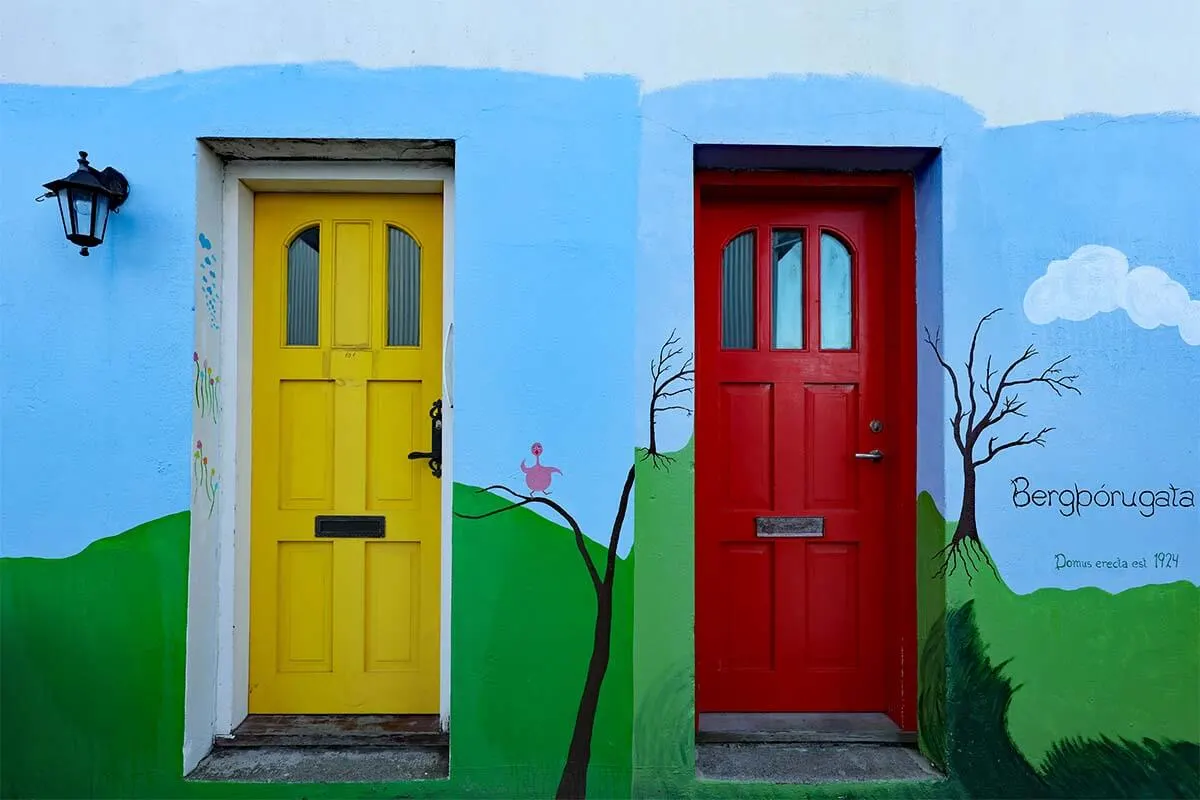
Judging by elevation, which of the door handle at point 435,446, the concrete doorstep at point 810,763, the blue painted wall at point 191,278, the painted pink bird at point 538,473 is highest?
the blue painted wall at point 191,278

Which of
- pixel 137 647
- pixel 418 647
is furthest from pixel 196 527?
pixel 418 647

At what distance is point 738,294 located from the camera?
361 cm

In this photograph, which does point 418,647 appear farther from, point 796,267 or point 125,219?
point 796,267

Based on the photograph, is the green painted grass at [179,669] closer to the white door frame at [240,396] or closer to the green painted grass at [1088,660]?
the white door frame at [240,396]

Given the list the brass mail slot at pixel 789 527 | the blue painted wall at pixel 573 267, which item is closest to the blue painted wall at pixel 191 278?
the blue painted wall at pixel 573 267

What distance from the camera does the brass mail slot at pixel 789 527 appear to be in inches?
140

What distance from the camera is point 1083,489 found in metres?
3.20

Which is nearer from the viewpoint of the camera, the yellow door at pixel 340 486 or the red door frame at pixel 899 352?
the red door frame at pixel 899 352

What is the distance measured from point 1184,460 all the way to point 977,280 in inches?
44.1

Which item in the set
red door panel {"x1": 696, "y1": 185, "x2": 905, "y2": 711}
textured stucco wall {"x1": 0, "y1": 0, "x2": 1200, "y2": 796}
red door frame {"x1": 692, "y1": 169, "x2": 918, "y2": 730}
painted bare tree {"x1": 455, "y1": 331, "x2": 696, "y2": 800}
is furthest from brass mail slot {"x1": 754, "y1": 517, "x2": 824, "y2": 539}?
painted bare tree {"x1": 455, "y1": 331, "x2": 696, "y2": 800}

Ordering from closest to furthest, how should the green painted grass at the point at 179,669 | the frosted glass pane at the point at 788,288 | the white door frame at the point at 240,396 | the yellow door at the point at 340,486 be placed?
the green painted grass at the point at 179,669 < the white door frame at the point at 240,396 < the yellow door at the point at 340,486 < the frosted glass pane at the point at 788,288

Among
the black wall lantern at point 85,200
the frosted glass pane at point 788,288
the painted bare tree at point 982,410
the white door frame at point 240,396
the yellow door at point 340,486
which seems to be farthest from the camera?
the frosted glass pane at point 788,288

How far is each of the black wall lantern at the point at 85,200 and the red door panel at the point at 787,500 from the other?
2400mm

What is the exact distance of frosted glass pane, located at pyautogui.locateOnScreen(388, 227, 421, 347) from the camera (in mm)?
3537
